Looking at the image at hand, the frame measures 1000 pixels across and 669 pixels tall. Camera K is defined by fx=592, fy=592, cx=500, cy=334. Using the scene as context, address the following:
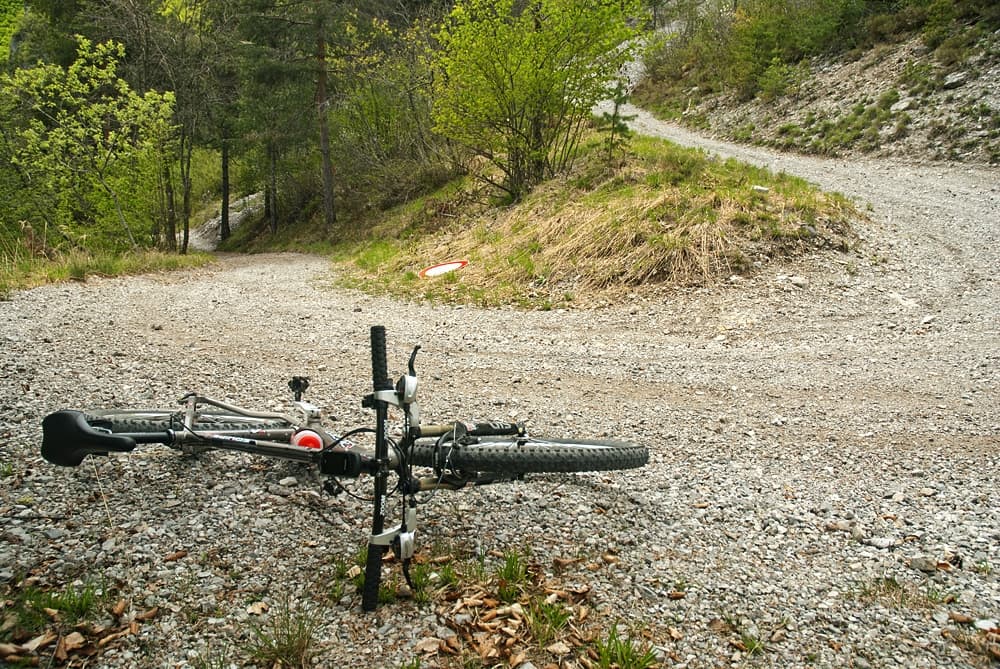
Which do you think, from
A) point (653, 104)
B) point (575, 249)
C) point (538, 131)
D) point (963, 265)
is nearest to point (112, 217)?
point (538, 131)

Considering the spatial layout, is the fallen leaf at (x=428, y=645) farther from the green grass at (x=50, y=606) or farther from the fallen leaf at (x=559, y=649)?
the green grass at (x=50, y=606)

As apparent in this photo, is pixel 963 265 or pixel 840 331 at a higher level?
pixel 963 265

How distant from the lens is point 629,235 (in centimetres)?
983

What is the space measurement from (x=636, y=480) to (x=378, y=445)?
76.0 inches

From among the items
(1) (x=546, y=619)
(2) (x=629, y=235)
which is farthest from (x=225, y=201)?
(1) (x=546, y=619)

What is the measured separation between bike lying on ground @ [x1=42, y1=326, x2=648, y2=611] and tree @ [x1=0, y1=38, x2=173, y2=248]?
1457 centimetres

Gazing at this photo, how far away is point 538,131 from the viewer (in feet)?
45.7

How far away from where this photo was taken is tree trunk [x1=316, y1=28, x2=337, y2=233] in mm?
21172

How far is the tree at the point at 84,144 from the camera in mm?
14461

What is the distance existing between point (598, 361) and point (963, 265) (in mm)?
6201

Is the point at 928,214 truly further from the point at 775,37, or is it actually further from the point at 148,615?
the point at 775,37

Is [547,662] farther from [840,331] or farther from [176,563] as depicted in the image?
[840,331]

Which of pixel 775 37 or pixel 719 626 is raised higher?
pixel 775 37

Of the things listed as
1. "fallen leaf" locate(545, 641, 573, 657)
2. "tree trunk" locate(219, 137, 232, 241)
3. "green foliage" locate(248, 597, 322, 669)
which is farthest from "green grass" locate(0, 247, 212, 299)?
"tree trunk" locate(219, 137, 232, 241)
